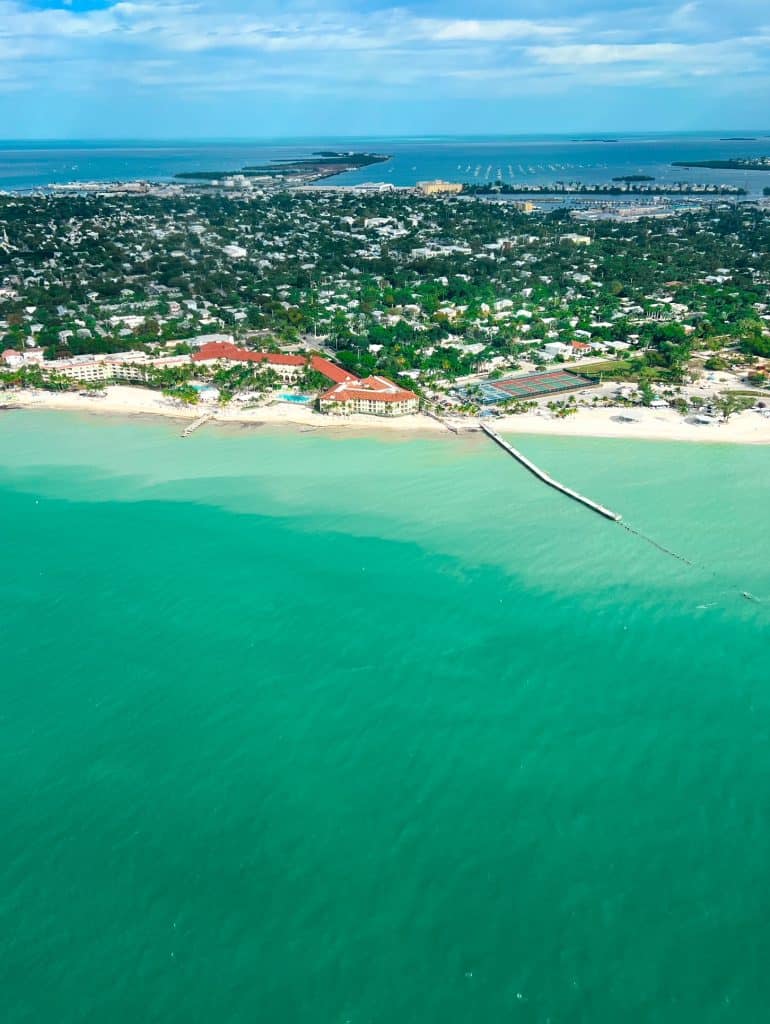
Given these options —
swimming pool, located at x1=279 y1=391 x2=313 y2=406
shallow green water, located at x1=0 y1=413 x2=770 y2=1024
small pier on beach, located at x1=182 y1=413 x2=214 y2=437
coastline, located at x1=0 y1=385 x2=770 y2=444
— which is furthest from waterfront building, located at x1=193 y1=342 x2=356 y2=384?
shallow green water, located at x1=0 y1=413 x2=770 y2=1024

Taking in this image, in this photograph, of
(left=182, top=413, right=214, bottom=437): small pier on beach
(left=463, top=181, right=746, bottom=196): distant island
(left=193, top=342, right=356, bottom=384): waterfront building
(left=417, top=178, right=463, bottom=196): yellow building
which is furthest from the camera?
(left=463, top=181, right=746, bottom=196): distant island

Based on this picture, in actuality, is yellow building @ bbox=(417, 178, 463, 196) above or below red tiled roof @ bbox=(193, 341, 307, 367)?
above

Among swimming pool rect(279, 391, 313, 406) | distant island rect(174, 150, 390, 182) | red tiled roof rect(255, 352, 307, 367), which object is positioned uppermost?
distant island rect(174, 150, 390, 182)

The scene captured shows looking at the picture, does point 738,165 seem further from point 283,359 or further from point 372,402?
point 372,402

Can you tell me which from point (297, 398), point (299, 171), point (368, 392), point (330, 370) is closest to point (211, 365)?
point (297, 398)

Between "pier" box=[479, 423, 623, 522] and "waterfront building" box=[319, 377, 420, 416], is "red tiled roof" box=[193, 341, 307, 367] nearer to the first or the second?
"waterfront building" box=[319, 377, 420, 416]
